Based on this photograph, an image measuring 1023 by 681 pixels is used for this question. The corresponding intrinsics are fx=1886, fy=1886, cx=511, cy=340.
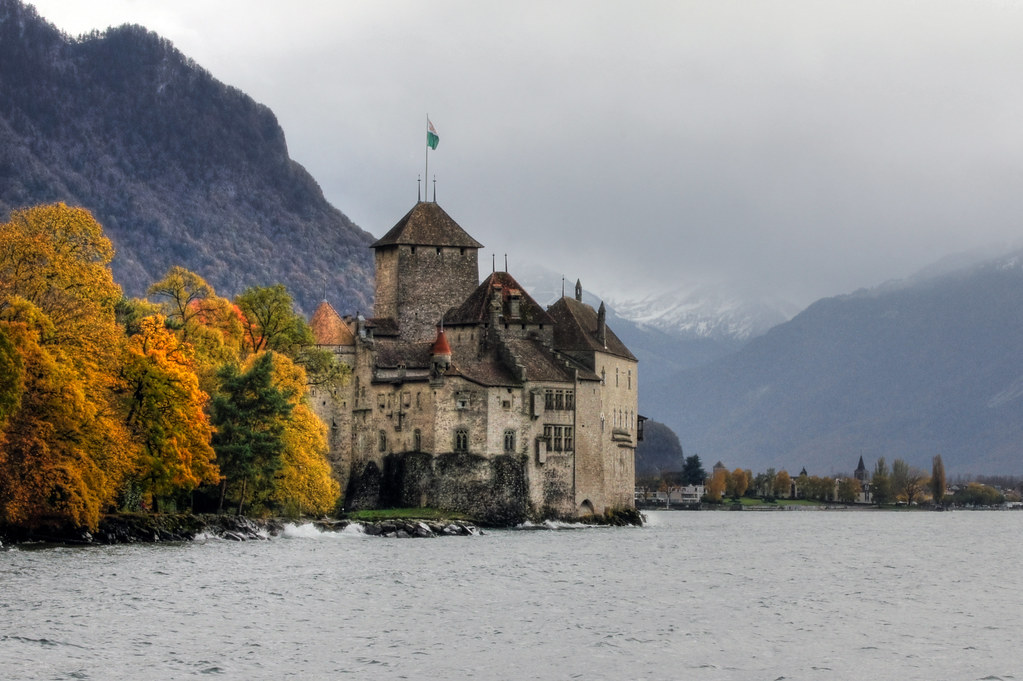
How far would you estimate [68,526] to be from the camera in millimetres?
78062

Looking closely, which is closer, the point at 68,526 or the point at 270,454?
the point at 68,526

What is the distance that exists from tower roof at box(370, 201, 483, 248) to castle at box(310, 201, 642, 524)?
0.15 m

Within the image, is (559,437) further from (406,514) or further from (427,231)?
(427,231)

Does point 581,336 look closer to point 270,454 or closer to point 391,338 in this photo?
point 391,338

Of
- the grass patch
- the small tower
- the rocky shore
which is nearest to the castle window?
the small tower

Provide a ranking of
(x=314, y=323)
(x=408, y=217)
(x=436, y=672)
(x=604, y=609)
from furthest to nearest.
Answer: (x=408, y=217)
(x=314, y=323)
(x=604, y=609)
(x=436, y=672)

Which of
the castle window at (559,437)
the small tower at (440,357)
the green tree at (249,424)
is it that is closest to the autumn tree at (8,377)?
the green tree at (249,424)

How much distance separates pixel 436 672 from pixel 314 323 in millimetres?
78539

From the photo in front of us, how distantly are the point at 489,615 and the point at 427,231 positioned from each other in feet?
241

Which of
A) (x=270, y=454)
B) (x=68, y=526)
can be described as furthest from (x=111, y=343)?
(x=270, y=454)

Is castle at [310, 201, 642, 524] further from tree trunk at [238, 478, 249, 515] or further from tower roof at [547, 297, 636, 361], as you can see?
tree trunk at [238, 478, 249, 515]

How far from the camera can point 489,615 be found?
191 feet

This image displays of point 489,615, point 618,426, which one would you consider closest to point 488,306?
point 618,426

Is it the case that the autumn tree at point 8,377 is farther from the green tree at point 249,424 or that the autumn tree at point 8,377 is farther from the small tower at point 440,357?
the small tower at point 440,357
